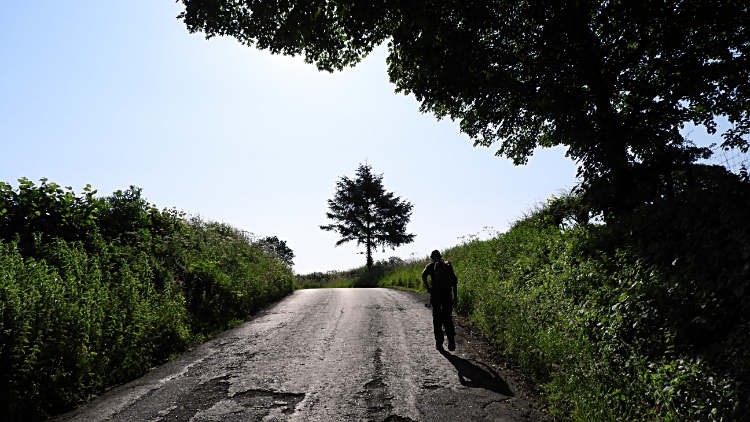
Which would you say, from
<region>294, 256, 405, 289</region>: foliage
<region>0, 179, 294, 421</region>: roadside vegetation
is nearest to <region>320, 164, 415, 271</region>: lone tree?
<region>294, 256, 405, 289</region>: foliage

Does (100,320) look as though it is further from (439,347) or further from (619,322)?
(619,322)

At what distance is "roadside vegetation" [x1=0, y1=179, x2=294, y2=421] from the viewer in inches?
200

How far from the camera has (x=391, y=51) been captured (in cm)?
1076

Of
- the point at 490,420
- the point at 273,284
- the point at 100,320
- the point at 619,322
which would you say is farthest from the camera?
the point at 273,284

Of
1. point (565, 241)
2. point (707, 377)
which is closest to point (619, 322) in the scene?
point (707, 377)

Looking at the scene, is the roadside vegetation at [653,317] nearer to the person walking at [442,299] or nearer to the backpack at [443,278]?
the person walking at [442,299]

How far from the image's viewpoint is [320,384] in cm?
570

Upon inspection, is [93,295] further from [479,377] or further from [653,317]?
[653,317]

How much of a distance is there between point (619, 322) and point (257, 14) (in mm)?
8033

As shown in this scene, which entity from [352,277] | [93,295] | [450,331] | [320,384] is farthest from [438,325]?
[352,277]

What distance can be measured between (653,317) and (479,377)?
2.61 m

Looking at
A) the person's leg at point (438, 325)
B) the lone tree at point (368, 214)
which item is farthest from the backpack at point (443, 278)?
the lone tree at point (368, 214)

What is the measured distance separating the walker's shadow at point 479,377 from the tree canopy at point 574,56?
4824 mm

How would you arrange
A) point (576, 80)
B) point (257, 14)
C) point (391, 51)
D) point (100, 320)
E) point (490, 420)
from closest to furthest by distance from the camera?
1. point (490, 420)
2. point (100, 320)
3. point (257, 14)
4. point (576, 80)
5. point (391, 51)
